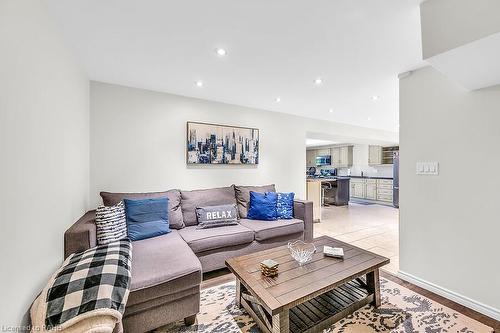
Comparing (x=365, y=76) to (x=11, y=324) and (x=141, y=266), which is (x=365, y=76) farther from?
(x=11, y=324)

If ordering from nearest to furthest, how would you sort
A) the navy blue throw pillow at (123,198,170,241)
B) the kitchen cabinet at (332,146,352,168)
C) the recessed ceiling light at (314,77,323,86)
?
the navy blue throw pillow at (123,198,170,241) < the recessed ceiling light at (314,77,323,86) < the kitchen cabinet at (332,146,352,168)

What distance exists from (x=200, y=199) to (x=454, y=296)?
2845mm

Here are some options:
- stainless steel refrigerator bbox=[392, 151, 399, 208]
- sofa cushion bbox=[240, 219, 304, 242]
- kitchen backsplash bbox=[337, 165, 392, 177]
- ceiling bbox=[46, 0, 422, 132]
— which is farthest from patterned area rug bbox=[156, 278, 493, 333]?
kitchen backsplash bbox=[337, 165, 392, 177]

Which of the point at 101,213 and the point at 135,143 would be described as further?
the point at 135,143

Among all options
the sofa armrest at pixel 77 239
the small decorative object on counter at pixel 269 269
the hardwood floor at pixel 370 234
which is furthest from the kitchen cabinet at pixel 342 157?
the sofa armrest at pixel 77 239

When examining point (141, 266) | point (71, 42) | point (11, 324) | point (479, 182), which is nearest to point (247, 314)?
point (141, 266)

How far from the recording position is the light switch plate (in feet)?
7.06

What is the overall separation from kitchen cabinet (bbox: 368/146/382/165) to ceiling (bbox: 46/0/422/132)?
5.40m

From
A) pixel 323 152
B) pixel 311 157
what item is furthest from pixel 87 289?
pixel 311 157

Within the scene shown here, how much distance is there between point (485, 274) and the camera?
1.85m

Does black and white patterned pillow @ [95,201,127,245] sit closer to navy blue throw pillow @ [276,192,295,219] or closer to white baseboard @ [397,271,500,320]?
navy blue throw pillow @ [276,192,295,219]

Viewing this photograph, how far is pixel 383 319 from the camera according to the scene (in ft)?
5.75

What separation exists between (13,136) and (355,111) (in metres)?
4.51

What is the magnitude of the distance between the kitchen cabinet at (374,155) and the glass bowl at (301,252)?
23.6ft
